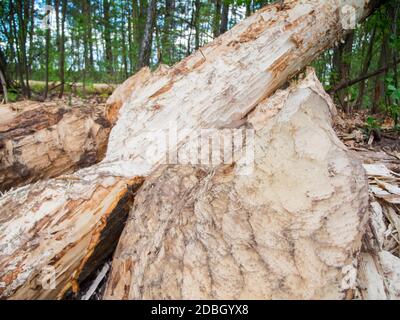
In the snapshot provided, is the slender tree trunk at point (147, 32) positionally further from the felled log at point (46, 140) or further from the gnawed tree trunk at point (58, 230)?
the gnawed tree trunk at point (58, 230)

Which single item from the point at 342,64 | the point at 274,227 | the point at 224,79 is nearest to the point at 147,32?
the point at 342,64

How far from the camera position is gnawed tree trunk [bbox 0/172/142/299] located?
1344 mm

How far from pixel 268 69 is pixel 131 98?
1074 millimetres

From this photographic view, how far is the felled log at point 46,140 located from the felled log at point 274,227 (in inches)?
47.6

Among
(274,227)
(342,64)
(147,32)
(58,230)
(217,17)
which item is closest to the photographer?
(274,227)

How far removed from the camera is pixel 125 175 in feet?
5.67

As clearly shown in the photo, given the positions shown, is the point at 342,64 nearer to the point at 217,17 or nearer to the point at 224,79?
the point at 224,79

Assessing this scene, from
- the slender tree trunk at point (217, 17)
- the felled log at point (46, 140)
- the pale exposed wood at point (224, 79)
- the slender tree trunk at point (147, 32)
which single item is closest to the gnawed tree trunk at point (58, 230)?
the pale exposed wood at point (224, 79)

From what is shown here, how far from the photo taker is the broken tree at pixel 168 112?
1402 mm

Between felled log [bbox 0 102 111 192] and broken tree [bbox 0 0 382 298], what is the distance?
10.3 inches

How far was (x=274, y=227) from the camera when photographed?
1038mm

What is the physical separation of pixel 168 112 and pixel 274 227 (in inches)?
48.3

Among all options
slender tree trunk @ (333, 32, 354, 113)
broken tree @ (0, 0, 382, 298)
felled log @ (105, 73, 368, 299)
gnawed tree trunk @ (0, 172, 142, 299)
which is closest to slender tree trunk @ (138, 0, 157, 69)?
broken tree @ (0, 0, 382, 298)

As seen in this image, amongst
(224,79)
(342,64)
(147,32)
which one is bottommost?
(224,79)
